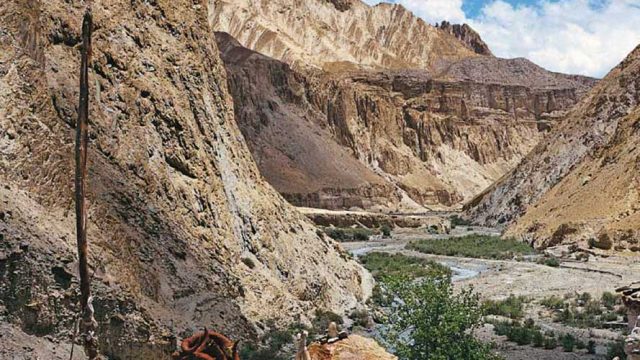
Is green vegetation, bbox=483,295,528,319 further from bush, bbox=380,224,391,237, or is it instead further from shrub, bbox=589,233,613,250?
bush, bbox=380,224,391,237

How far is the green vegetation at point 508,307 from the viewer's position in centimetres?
2338

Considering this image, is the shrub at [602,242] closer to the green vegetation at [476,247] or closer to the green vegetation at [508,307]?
the green vegetation at [476,247]

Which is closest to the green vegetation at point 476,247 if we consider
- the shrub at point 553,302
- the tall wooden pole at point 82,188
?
the shrub at point 553,302

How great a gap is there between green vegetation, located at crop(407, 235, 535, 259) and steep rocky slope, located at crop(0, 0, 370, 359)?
22.1 metres

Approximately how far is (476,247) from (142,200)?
116 ft

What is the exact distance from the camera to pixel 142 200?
606 inches

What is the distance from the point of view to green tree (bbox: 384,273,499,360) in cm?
1188

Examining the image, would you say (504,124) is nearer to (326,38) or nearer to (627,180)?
(326,38)

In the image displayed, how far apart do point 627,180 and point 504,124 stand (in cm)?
10187

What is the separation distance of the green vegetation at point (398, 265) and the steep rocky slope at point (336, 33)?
298ft

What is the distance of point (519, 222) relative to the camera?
52.7m

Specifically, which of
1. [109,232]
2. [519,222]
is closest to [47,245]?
[109,232]

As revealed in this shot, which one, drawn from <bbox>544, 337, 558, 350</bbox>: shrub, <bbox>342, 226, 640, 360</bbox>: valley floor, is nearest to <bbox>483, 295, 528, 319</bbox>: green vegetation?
<bbox>342, 226, 640, 360</bbox>: valley floor

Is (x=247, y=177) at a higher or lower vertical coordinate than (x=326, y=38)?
lower
